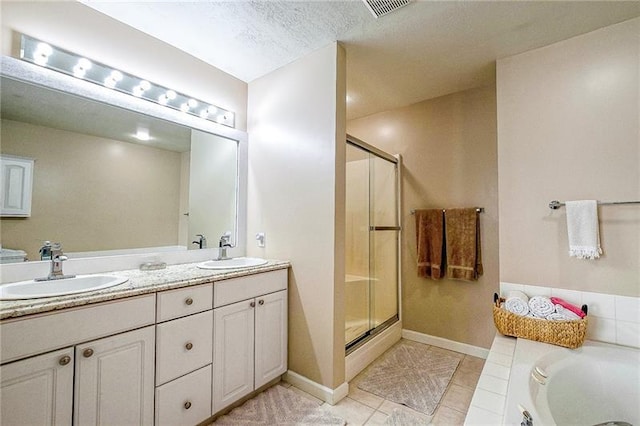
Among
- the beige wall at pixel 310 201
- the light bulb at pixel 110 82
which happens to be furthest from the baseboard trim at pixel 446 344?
the light bulb at pixel 110 82

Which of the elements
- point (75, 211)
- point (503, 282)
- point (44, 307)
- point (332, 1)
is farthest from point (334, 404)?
point (332, 1)

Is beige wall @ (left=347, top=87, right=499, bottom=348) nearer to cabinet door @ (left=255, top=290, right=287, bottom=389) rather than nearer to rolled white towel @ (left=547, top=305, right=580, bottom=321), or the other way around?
rolled white towel @ (left=547, top=305, right=580, bottom=321)

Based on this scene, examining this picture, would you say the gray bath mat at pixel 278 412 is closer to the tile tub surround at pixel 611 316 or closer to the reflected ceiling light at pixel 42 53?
the tile tub surround at pixel 611 316

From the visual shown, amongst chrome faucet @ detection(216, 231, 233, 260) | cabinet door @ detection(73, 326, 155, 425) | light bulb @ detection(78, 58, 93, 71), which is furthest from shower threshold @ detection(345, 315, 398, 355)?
light bulb @ detection(78, 58, 93, 71)

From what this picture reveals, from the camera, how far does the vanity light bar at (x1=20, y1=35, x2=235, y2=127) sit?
1513mm

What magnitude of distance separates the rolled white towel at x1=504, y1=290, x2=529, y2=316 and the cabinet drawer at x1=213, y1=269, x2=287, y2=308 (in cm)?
151

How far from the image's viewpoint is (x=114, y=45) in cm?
180

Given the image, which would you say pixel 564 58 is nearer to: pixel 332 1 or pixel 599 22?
pixel 599 22

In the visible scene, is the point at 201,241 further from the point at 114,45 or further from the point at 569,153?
Result: the point at 569,153

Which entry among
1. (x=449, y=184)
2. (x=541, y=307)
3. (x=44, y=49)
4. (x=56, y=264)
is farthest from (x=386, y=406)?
(x=44, y=49)

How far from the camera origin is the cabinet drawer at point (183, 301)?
4.73 feet

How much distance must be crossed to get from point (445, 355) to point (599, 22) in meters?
2.65

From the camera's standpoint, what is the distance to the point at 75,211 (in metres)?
1.68

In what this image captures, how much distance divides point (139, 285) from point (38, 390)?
1.59 feet
